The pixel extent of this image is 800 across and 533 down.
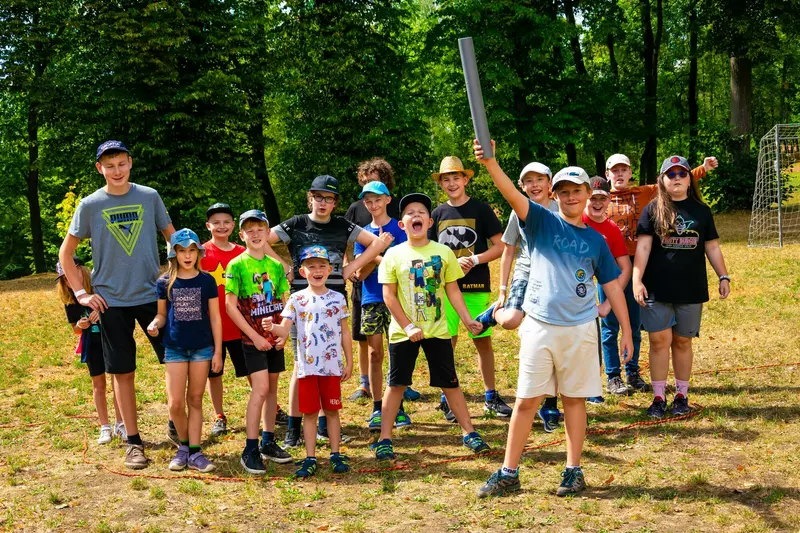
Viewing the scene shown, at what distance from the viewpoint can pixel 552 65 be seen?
90.6 ft

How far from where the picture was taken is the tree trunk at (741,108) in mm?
25641

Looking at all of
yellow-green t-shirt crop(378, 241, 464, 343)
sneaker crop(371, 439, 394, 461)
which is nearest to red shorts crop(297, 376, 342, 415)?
sneaker crop(371, 439, 394, 461)

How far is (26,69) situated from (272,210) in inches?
410

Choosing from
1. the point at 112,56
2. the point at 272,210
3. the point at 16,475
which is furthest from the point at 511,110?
the point at 16,475

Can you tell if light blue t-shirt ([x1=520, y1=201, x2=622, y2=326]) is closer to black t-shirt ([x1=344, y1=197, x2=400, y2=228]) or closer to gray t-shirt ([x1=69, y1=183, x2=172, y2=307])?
black t-shirt ([x1=344, y1=197, x2=400, y2=228])

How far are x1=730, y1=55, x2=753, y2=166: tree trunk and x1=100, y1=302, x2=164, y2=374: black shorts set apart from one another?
943 inches

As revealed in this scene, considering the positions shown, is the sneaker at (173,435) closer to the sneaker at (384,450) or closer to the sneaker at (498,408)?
the sneaker at (384,450)

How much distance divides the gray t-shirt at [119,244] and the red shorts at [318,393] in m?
1.59

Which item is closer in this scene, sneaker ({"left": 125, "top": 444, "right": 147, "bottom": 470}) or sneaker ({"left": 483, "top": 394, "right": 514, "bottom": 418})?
sneaker ({"left": 125, "top": 444, "right": 147, "bottom": 470})

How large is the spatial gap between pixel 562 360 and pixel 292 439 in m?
2.73

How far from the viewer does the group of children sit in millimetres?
5035

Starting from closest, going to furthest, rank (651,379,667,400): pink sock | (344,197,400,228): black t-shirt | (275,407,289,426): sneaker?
(651,379,667,400): pink sock, (275,407,289,426): sneaker, (344,197,400,228): black t-shirt

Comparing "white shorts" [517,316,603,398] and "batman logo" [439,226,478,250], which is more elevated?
"batman logo" [439,226,478,250]

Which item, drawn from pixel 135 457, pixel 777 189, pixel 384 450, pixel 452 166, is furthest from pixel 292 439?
pixel 777 189
